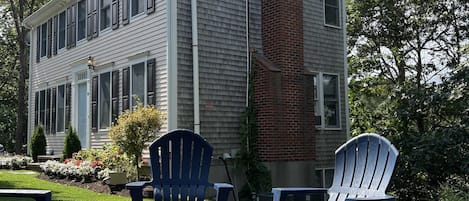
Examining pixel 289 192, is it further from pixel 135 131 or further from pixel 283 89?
pixel 283 89

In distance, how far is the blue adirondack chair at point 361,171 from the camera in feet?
12.6

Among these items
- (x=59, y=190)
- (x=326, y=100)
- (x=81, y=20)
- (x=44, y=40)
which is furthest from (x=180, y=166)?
(x=44, y=40)

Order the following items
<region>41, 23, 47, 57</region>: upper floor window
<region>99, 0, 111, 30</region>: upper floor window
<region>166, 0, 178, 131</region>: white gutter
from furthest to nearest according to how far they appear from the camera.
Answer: <region>41, 23, 47, 57</region>: upper floor window → <region>99, 0, 111, 30</region>: upper floor window → <region>166, 0, 178, 131</region>: white gutter

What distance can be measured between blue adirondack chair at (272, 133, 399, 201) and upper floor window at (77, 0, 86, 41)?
10.5 meters

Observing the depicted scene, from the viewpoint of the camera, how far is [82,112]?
43.5 ft

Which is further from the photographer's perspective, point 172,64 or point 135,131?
point 172,64

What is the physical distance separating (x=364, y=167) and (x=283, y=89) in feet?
20.4

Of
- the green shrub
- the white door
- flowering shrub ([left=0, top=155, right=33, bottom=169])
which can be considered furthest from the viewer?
flowering shrub ([left=0, top=155, right=33, bottom=169])

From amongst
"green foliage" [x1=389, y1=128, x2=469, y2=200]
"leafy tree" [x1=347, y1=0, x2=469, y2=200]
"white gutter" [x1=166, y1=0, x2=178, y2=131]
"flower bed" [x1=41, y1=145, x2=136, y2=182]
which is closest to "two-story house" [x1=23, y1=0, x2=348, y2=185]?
"white gutter" [x1=166, y1=0, x2=178, y2=131]

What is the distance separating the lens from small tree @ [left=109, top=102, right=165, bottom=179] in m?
9.04

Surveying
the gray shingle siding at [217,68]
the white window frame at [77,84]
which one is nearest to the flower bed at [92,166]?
the white window frame at [77,84]

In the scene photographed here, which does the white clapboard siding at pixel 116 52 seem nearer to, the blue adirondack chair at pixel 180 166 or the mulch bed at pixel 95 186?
the mulch bed at pixel 95 186

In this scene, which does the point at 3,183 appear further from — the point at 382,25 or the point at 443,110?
the point at 382,25

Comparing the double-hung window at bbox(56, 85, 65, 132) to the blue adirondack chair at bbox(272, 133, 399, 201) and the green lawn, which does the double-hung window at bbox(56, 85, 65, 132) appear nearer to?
the green lawn
